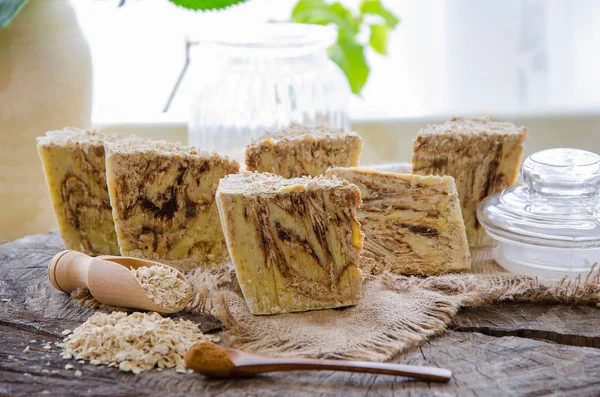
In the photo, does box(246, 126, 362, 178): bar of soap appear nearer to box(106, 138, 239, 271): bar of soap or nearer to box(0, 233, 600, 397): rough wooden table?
box(106, 138, 239, 271): bar of soap

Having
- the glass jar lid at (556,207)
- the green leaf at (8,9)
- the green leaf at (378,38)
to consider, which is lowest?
the glass jar lid at (556,207)

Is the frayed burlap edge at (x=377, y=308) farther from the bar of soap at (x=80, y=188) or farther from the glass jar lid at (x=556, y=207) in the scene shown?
the bar of soap at (x=80, y=188)

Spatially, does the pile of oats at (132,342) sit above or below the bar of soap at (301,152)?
below

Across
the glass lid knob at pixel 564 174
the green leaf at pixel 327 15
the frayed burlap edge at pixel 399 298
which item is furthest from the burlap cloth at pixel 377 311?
the green leaf at pixel 327 15

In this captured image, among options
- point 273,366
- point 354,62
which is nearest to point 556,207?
point 273,366

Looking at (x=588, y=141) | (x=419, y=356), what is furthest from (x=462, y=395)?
(x=588, y=141)

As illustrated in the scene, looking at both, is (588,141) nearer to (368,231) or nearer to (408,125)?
(408,125)

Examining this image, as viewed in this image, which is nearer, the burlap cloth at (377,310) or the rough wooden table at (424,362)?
the rough wooden table at (424,362)
